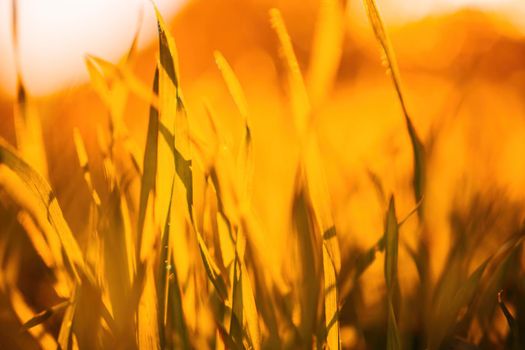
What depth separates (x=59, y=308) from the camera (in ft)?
1.25

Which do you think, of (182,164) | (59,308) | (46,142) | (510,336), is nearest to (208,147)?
(182,164)

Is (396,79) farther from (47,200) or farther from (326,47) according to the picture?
(47,200)

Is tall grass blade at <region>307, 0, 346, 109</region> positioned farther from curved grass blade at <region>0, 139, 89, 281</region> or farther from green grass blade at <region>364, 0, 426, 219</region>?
curved grass blade at <region>0, 139, 89, 281</region>

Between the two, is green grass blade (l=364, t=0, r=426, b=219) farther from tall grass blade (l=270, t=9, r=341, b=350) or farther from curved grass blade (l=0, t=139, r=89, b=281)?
curved grass blade (l=0, t=139, r=89, b=281)

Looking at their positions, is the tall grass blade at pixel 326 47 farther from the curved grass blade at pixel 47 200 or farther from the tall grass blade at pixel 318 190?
the curved grass blade at pixel 47 200

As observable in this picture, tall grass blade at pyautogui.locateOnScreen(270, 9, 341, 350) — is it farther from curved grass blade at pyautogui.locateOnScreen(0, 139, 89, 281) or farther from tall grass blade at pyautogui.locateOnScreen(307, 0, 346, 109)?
curved grass blade at pyautogui.locateOnScreen(0, 139, 89, 281)

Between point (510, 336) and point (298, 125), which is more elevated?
point (298, 125)

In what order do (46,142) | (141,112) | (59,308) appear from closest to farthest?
1. (59,308)
2. (46,142)
3. (141,112)

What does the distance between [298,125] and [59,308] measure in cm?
21

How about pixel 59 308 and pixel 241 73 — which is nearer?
pixel 59 308

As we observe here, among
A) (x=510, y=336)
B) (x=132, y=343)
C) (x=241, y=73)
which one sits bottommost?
(x=510, y=336)

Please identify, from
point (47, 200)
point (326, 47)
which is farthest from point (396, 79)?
point (47, 200)

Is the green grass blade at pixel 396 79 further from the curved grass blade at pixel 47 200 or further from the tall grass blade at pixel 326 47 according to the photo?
the curved grass blade at pixel 47 200

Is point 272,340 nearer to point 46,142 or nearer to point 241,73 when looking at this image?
point 46,142
